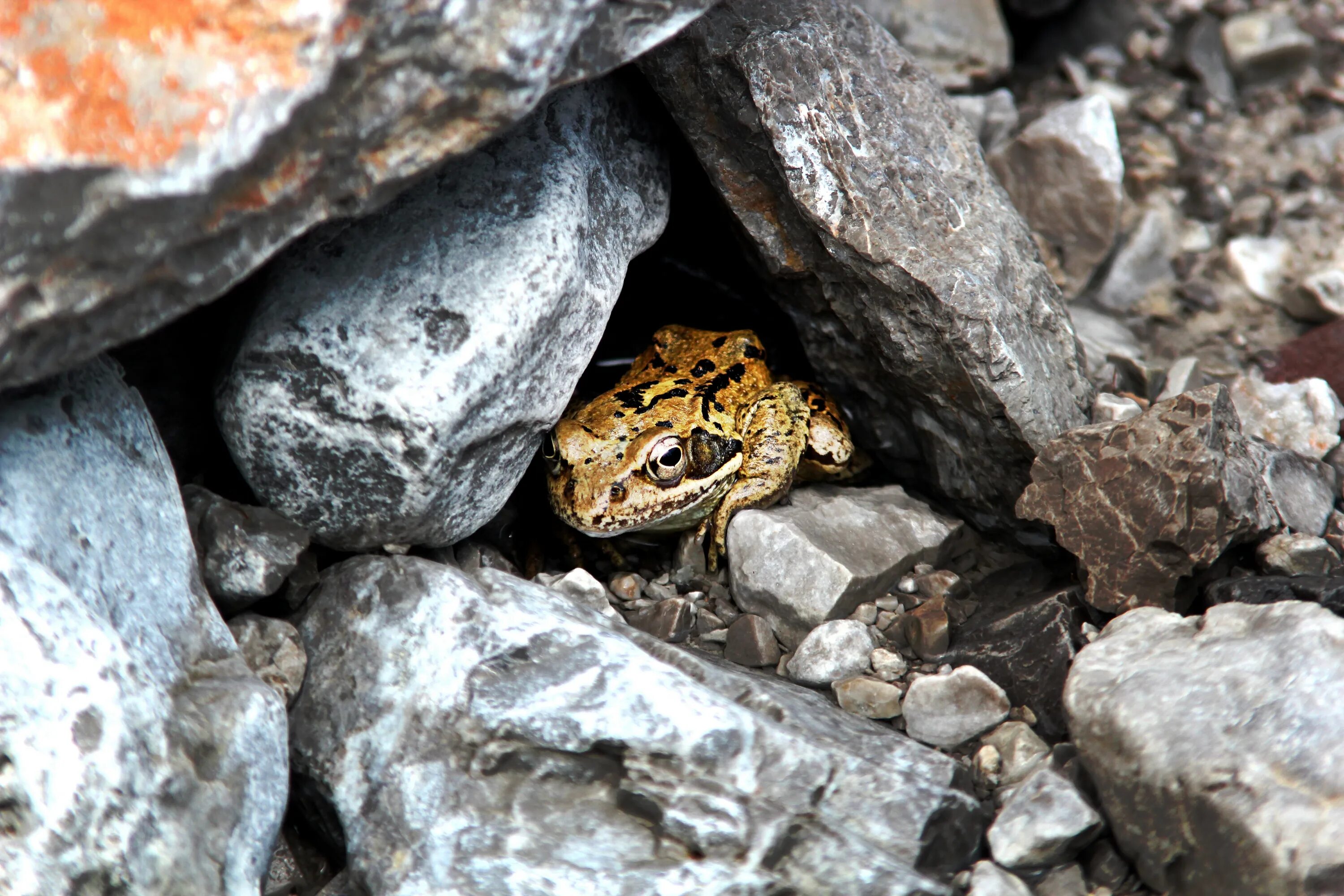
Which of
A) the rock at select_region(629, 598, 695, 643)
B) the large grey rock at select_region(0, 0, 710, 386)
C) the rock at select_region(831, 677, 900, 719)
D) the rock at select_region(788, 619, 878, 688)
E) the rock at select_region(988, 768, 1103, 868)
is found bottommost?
the rock at select_region(988, 768, 1103, 868)

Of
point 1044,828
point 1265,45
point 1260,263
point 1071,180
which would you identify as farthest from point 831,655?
point 1265,45

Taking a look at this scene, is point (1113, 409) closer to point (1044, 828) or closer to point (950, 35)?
point (1044, 828)

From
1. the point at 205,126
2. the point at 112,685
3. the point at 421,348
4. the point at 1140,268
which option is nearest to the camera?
the point at 205,126

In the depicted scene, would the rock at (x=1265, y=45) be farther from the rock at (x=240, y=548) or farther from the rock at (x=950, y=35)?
the rock at (x=240, y=548)

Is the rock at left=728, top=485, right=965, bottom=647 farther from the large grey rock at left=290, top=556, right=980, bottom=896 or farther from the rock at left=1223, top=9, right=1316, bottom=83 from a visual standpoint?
the rock at left=1223, top=9, right=1316, bottom=83

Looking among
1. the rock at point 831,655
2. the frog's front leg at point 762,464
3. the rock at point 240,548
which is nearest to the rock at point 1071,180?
the frog's front leg at point 762,464

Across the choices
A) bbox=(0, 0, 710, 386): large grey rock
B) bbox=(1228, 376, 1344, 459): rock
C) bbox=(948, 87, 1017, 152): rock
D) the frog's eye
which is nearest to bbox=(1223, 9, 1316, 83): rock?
bbox=(948, 87, 1017, 152): rock
